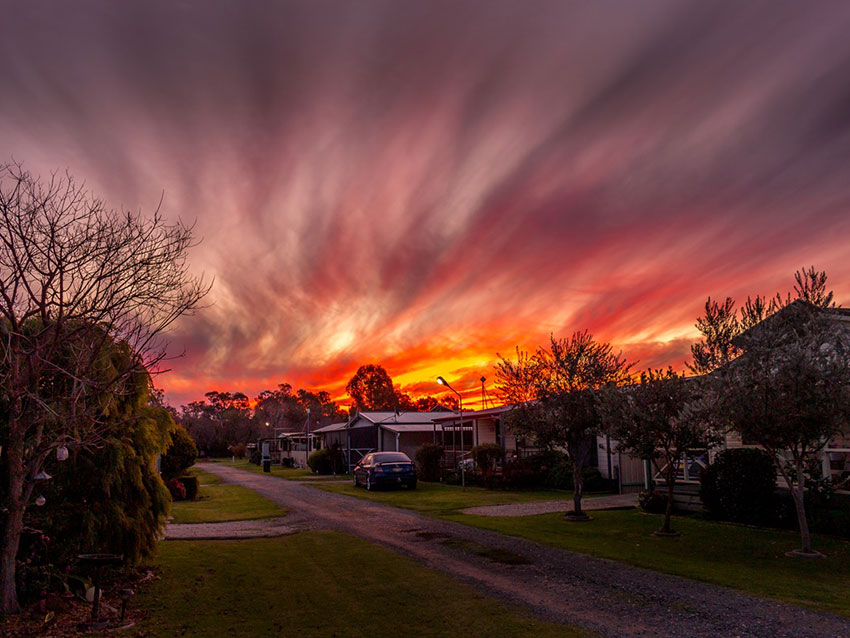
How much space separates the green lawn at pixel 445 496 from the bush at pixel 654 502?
15.2 ft

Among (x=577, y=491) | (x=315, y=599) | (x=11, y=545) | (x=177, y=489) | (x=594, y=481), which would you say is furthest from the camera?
(x=594, y=481)

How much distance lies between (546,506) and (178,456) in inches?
589

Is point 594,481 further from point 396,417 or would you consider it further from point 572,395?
point 396,417

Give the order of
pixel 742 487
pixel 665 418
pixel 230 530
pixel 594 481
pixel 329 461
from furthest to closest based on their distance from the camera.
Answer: pixel 329 461, pixel 594 481, pixel 230 530, pixel 742 487, pixel 665 418

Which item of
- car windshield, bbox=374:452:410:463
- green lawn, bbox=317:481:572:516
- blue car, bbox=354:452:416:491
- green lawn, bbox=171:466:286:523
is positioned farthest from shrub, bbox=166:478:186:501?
car windshield, bbox=374:452:410:463

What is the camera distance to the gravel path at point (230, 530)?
14.9 m

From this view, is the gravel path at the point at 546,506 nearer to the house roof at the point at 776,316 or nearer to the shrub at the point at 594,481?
the shrub at the point at 594,481

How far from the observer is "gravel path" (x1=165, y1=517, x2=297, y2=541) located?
14.9 metres

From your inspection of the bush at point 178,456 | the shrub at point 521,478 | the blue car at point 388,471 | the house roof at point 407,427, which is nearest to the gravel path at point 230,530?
the bush at point 178,456

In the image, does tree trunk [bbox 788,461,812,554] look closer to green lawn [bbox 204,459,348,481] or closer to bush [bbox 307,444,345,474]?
green lawn [bbox 204,459,348,481]

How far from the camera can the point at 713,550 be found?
1260cm

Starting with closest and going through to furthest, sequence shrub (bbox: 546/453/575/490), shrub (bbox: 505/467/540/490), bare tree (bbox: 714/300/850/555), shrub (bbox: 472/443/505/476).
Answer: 1. bare tree (bbox: 714/300/850/555)
2. shrub (bbox: 546/453/575/490)
3. shrub (bbox: 505/467/540/490)
4. shrub (bbox: 472/443/505/476)

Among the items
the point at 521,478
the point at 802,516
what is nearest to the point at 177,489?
the point at 521,478

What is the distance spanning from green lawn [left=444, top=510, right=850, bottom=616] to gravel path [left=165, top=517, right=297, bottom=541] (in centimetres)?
488
